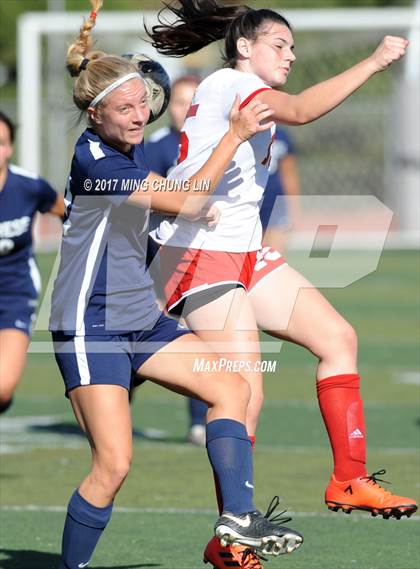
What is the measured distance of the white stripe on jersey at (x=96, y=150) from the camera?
4914mm

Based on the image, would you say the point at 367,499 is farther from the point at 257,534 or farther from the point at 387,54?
the point at 387,54

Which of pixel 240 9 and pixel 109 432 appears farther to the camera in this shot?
pixel 240 9

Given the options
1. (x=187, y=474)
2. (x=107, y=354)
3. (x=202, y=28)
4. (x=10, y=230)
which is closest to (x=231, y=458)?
(x=107, y=354)

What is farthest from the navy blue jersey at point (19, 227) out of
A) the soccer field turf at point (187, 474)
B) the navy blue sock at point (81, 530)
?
the navy blue sock at point (81, 530)

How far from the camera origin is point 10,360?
7719 mm

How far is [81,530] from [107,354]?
2.26ft

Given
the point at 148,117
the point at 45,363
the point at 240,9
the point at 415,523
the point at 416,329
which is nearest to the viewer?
the point at 148,117

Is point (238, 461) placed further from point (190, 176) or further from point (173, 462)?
point (173, 462)

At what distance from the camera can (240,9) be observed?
5531mm

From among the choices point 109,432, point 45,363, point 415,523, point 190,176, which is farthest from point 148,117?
point 45,363

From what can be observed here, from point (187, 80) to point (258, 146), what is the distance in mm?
3854

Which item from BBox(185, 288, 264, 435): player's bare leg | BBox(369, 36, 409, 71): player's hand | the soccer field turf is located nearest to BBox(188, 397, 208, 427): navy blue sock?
the soccer field turf

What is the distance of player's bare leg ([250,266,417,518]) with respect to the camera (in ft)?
17.3

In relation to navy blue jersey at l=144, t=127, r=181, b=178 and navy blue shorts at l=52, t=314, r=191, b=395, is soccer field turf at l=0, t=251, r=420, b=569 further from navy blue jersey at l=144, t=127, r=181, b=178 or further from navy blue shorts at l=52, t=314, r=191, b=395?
navy blue jersey at l=144, t=127, r=181, b=178
